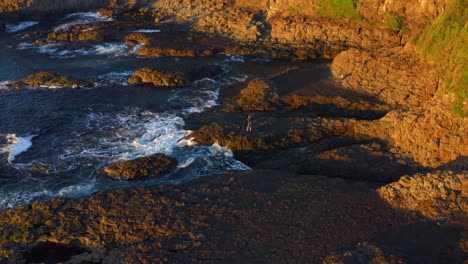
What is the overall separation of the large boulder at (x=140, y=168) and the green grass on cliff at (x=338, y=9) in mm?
29501

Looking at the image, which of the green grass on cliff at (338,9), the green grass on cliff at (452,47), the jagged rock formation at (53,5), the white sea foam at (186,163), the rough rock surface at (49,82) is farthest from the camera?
the jagged rock formation at (53,5)

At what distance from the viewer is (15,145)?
30.5m

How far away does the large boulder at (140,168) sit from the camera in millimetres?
26266

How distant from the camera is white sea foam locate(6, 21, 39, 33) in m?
56.4

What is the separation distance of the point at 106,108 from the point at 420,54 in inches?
958

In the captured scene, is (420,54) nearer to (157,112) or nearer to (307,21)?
(307,21)

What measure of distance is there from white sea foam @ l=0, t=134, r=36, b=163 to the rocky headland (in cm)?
746

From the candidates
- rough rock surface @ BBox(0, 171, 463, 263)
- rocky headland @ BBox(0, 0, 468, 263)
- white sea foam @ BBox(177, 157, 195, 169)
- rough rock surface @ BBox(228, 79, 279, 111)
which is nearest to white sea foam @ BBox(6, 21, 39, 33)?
rocky headland @ BBox(0, 0, 468, 263)

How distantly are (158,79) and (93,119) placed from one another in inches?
323

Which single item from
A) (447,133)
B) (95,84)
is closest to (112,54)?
(95,84)

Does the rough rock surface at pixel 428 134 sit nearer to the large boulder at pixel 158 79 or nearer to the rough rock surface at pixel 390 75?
the rough rock surface at pixel 390 75

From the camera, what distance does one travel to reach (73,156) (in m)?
28.8

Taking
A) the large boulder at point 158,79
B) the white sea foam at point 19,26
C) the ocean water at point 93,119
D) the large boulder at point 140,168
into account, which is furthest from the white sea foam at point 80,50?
the large boulder at point 140,168

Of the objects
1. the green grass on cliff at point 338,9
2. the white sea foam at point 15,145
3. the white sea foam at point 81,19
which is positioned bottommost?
the white sea foam at point 15,145
